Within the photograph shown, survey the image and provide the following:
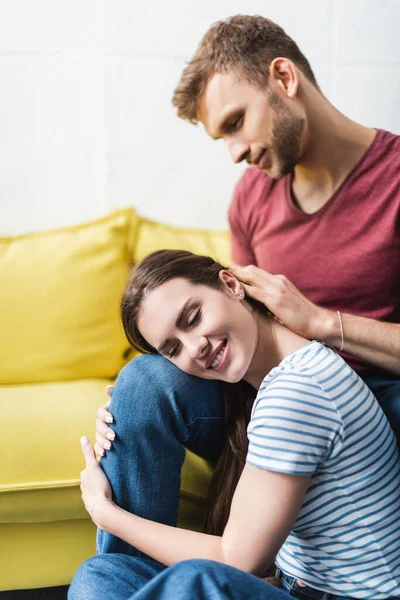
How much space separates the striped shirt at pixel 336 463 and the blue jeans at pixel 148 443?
0.19m

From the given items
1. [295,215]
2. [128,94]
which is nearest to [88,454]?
[295,215]

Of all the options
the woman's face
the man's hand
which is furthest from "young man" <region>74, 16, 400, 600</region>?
the woman's face

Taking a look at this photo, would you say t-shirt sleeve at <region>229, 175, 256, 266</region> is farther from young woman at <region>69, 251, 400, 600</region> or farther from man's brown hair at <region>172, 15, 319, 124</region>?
young woman at <region>69, 251, 400, 600</region>

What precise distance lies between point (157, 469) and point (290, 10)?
153 centimetres

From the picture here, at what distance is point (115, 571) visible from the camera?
3.50 feet

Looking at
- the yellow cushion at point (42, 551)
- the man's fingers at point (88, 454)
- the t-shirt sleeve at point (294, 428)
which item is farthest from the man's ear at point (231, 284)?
the yellow cushion at point (42, 551)

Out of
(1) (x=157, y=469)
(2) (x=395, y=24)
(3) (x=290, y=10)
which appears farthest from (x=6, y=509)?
(2) (x=395, y=24)

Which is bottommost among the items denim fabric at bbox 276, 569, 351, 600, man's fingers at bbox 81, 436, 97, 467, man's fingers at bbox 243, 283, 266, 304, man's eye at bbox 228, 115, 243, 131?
denim fabric at bbox 276, 569, 351, 600

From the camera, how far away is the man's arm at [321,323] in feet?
3.99

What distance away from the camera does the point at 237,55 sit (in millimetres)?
1485

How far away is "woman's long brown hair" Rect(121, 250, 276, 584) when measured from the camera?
1.14 metres

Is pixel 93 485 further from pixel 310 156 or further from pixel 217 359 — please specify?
pixel 310 156

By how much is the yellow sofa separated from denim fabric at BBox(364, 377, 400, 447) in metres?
0.39

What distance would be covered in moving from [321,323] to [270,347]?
0.59 feet
